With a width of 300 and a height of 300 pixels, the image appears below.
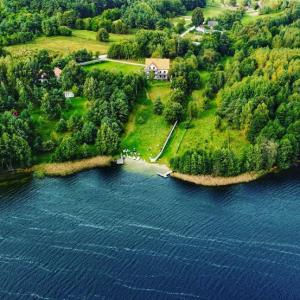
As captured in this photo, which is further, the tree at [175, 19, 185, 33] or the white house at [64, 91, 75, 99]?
the tree at [175, 19, 185, 33]

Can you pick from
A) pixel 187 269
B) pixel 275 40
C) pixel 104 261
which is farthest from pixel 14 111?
pixel 275 40

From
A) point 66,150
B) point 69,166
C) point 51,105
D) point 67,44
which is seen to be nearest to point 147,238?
point 69,166

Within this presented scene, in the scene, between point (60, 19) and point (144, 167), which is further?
point (60, 19)

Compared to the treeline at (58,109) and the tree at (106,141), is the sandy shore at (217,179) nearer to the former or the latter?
the tree at (106,141)

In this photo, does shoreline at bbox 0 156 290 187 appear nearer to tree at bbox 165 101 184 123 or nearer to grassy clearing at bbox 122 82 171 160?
grassy clearing at bbox 122 82 171 160

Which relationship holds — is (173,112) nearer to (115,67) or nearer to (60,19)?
(115,67)

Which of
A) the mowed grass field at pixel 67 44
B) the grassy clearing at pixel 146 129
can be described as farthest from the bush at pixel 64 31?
the grassy clearing at pixel 146 129

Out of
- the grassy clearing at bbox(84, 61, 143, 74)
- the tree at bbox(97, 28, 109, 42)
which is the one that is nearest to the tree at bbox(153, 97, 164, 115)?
the grassy clearing at bbox(84, 61, 143, 74)
